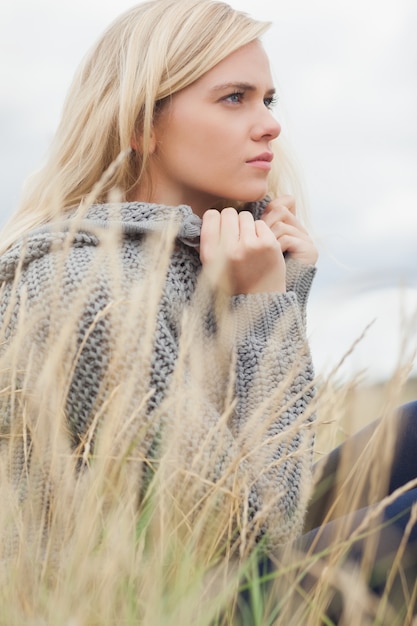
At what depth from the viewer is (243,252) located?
202cm

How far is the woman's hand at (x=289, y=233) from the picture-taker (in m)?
2.39

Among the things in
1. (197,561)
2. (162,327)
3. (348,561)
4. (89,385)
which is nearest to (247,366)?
(162,327)

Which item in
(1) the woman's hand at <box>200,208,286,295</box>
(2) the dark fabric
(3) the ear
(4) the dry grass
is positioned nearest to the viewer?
(4) the dry grass

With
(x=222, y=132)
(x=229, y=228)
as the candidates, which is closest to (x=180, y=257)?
(x=229, y=228)

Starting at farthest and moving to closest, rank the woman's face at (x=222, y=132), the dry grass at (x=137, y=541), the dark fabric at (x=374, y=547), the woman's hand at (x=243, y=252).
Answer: the woman's face at (x=222, y=132) < the woman's hand at (x=243, y=252) < the dark fabric at (x=374, y=547) < the dry grass at (x=137, y=541)

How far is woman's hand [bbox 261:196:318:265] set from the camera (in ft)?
7.86

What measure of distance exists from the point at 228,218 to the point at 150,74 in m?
0.52

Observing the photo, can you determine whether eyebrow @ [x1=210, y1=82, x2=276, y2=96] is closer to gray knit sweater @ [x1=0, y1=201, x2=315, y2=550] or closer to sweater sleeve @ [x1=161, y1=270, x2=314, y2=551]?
gray knit sweater @ [x1=0, y1=201, x2=315, y2=550]

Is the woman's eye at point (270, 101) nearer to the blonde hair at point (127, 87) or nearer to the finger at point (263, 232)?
the blonde hair at point (127, 87)

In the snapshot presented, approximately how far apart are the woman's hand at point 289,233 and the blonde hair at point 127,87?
41 centimetres

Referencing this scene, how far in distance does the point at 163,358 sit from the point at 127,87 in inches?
37.1

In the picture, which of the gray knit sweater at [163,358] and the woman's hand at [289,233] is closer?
the gray knit sweater at [163,358]

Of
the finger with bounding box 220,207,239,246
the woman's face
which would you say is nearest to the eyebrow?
the woman's face

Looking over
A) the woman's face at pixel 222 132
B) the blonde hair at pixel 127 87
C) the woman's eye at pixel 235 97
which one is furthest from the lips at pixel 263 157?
the blonde hair at pixel 127 87
